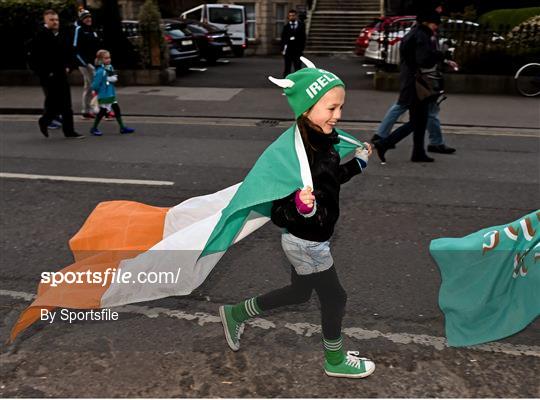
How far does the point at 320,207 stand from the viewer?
2836mm

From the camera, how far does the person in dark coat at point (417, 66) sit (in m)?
7.14

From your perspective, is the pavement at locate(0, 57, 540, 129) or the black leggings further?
the pavement at locate(0, 57, 540, 129)

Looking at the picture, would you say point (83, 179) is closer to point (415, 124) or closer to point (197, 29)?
point (415, 124)

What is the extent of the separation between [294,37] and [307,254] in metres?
11.8

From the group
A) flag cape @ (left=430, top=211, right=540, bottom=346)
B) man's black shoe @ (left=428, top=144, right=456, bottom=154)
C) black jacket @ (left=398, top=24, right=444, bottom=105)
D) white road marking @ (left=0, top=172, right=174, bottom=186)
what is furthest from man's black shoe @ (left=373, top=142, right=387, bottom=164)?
flag cape @ (left=430, top=211, right=540, bottom=346)

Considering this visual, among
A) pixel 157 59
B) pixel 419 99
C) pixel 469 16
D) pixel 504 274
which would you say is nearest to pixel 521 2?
pixel 469 16

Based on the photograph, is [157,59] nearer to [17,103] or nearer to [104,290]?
[17,103]

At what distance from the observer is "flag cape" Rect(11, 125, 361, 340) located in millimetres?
3158

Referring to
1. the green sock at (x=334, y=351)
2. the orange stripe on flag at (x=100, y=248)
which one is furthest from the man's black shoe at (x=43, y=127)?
the green sock at (x=334, y=351)

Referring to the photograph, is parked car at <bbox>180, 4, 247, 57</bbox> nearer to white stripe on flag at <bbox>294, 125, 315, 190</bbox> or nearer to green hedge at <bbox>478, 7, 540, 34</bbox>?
green hedge at <bbox>478, 7, 540, 34</bbox>

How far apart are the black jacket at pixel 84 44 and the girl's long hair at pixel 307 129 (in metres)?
9.78

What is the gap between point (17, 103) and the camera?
507 inches

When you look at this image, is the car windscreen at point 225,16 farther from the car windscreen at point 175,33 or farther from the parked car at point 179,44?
the car windscreen at point 175,33

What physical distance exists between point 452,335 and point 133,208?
220 cm
